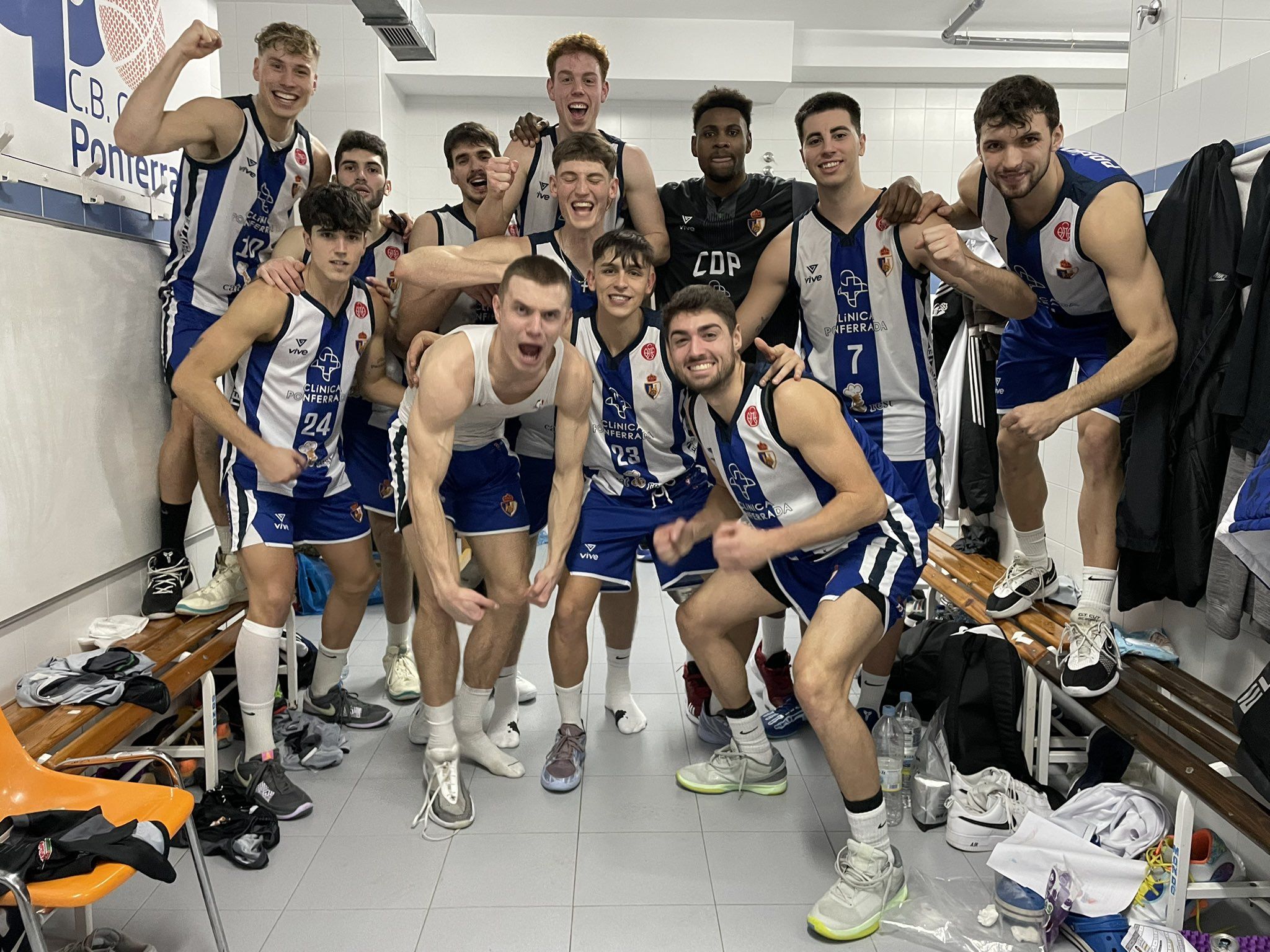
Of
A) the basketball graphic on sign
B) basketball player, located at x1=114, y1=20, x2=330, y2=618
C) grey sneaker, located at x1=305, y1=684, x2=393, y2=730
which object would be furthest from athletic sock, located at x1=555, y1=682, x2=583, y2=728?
the basketball graphic on sign

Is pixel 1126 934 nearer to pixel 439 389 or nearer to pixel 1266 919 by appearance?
pixel 1266 919

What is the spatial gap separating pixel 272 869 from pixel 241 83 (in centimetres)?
587

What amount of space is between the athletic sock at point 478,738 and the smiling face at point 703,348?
50.9 inches

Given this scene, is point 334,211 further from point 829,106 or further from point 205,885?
point 205,885

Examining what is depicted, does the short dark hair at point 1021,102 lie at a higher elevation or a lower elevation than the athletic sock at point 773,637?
higher

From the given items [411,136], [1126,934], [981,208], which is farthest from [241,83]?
[1126,934]

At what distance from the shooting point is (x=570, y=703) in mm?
3266

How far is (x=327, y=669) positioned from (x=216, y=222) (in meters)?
1.66

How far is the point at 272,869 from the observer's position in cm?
264

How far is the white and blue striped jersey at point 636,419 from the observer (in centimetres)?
305

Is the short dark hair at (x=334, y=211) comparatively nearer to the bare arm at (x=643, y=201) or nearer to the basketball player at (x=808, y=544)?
the bare arm at (x=643, y=201)

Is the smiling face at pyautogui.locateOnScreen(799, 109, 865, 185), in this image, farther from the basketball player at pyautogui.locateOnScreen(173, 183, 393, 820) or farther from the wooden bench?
the wooden bench

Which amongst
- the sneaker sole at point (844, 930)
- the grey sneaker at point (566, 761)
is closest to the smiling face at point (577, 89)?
the grey sneaker at point (566, 761)

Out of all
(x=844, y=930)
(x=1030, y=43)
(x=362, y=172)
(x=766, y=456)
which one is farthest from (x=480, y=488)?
(x=1030, y=43)
